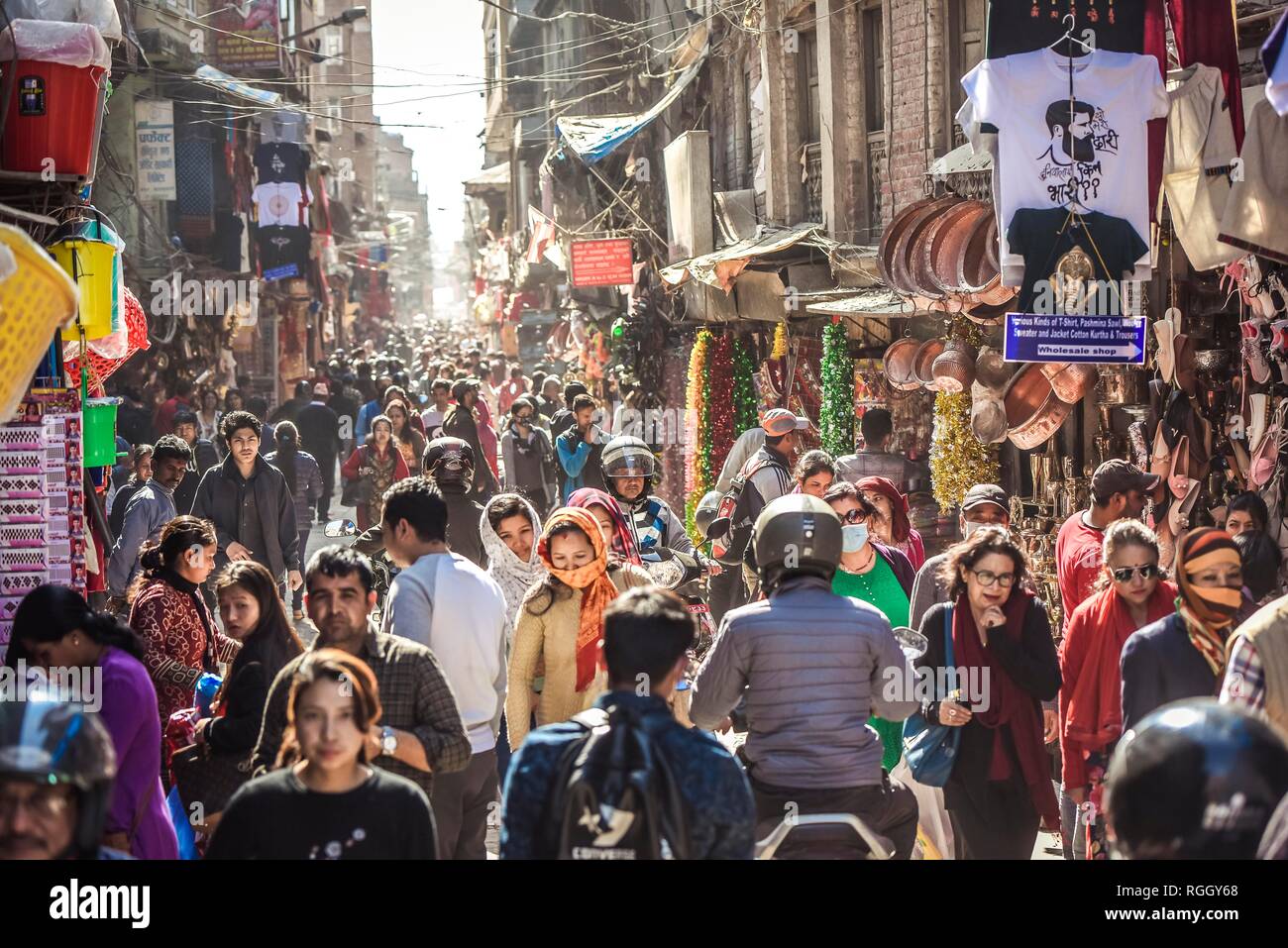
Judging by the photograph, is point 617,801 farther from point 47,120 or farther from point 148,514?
point 148,514

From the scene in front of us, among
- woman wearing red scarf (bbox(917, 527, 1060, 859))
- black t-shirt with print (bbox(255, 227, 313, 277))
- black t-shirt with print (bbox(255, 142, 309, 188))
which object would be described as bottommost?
woman wearing red scarf (bbox(917, 527, 1060, 859))

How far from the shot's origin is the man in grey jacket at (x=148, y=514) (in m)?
9.42

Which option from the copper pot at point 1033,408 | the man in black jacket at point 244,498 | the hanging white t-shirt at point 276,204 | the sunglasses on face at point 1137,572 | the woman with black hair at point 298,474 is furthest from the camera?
the hanging white t-shirt at point 276,204

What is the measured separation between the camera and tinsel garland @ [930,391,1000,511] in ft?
37.2

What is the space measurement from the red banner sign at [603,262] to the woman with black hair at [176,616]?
16.5 m

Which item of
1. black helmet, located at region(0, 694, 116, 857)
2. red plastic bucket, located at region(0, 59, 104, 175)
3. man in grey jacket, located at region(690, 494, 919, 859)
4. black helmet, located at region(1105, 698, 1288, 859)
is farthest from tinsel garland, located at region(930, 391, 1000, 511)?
black helmet, located at region(0, 694, 116, 857)

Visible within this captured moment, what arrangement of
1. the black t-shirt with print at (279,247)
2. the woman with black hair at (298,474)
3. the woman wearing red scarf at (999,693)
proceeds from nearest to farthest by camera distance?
the woman wearing red scarf at (999,693), the woman with black hair at (298,474), the black t-shirt with print at (279,247)

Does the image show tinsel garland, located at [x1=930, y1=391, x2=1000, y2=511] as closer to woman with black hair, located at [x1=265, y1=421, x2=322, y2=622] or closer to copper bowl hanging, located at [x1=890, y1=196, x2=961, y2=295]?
copper bowl hanging, located at [x1=890, y1=196, x2=961, y2=295]

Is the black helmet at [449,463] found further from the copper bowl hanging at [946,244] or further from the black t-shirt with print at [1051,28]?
the black t-shirt with print at [1051,28]

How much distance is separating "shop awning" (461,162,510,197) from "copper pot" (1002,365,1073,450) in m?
39.9

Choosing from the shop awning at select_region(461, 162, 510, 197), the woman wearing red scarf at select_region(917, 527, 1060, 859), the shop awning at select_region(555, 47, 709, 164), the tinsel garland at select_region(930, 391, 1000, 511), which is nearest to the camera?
the woman wearing red scarf at select_region(917, 527, 1060, 859)

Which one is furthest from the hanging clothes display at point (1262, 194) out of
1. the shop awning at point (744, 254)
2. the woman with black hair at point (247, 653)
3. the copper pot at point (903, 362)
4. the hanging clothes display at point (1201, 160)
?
the shop awning at point (744, 254)

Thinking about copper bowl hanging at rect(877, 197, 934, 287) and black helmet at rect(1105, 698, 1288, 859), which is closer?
black helmet at rect(1105, 698, 1288, 859)

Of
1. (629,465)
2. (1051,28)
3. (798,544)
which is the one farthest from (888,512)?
(1051,28)
